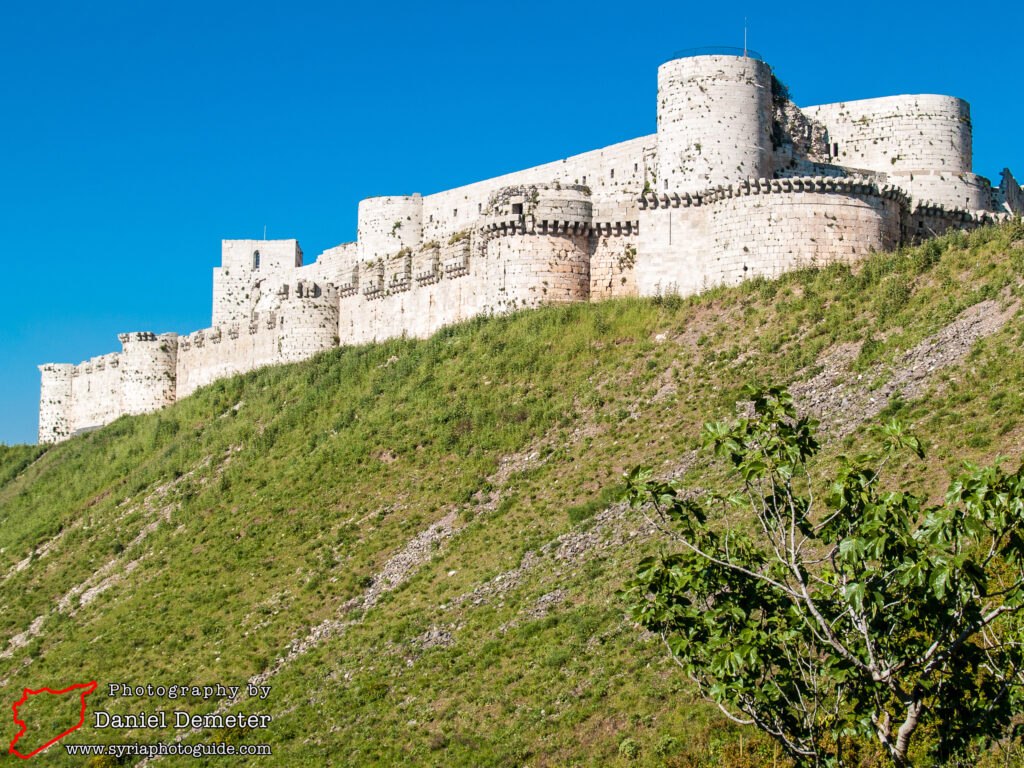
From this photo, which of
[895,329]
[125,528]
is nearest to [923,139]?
[895,329]

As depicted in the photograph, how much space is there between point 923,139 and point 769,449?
25428 mm

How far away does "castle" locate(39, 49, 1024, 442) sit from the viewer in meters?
28.0

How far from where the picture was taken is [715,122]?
30.1 metres

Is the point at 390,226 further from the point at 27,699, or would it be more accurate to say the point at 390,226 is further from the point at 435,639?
the point at 435,639

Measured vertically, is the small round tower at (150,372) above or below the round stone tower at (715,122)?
below

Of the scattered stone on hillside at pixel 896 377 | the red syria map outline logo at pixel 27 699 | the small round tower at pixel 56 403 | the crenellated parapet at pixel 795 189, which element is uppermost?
the crenellated parapet at pixel 795 189

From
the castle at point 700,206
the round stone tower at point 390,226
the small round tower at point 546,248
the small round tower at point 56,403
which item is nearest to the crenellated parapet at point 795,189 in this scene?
the castle at point 700,206

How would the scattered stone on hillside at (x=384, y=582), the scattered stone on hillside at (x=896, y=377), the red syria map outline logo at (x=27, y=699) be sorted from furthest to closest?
the scattered stone on hillside at (x=384, y=582), the red syria map outline logo at (x=27, y=699), the scattered stone on hillside at (x=896, y=377)

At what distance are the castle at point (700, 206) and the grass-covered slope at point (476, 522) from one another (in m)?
1.38

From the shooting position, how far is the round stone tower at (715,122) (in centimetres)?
2992

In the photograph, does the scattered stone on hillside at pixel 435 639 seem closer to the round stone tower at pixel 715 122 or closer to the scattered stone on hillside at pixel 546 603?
the scattered stone on hillside at pixel 546 603

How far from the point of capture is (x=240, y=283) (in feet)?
165

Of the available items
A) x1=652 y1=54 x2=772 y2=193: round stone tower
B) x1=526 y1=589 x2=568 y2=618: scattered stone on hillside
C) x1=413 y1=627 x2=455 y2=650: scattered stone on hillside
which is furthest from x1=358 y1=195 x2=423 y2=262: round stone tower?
x1=526 y1=589 x2=568 y2=618: scattered stone on hillside

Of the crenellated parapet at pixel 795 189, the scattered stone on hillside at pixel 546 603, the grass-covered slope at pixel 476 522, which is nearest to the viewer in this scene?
the grass-covered slope at pixel 476 522
